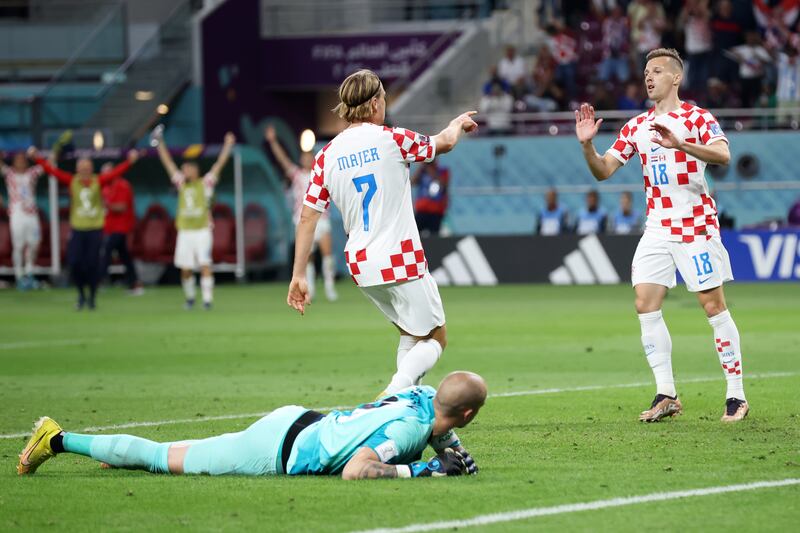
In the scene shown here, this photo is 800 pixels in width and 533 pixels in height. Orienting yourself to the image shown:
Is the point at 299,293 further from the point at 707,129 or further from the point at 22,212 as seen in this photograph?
the point at 22,212

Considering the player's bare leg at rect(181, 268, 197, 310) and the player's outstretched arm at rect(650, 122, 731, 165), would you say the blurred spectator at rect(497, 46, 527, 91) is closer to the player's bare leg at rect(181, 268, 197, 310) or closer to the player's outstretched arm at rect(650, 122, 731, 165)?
the player's bare leg at rect(181, 268, 197, 310)

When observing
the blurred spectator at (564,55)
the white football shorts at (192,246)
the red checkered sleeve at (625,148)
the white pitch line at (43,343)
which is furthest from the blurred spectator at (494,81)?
the red checkered sleeve at (625,148)

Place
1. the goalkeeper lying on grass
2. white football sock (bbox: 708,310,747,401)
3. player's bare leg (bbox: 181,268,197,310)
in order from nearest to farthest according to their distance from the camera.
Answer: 1. the goalkeeper lying on grass
2. white football sock (bbox: 708,310,747,401)
3. player's bare leg (bbox: 181,268,197,310)

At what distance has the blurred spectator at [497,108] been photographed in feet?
105

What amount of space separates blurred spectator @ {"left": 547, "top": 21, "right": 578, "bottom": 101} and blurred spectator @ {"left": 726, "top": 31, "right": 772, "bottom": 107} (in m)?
3.63

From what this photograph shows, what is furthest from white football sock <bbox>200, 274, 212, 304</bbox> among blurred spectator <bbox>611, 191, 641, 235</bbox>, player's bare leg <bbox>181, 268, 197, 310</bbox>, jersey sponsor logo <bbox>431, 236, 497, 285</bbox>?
blurred spectator <bbox>611, 191, 641, 235</bbox>

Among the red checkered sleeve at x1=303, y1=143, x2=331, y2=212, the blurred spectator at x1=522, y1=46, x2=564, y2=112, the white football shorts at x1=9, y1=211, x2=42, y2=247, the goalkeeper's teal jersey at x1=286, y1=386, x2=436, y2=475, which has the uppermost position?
the blurred spectator at x1=522, y1=46, x2=564, y2=112

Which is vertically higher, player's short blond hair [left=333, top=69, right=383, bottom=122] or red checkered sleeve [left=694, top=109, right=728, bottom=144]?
player's short blond hair [left=333, top=69, right=383, bottom=122]

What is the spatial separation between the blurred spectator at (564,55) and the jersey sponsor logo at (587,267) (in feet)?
22.9

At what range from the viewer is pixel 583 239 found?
2597 cm

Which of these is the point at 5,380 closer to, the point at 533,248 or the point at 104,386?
the point at 104,386

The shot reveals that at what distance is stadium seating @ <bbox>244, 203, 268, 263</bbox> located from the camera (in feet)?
98.8

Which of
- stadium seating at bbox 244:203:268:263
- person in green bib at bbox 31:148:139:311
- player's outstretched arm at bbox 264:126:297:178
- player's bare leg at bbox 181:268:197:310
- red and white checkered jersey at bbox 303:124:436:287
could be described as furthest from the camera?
stadium seating at bbox 244:203:268:263

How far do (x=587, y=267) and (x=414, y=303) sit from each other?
18.1 metres
